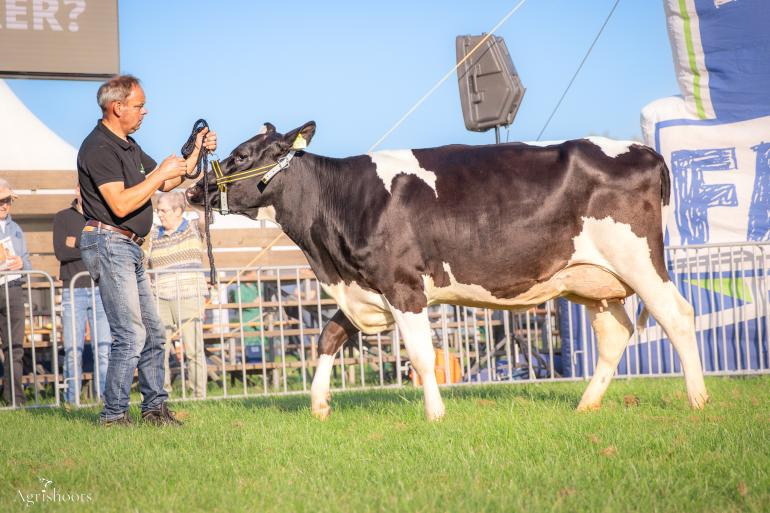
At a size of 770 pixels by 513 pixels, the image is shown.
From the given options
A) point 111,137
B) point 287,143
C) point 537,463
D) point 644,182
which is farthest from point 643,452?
point 111,137

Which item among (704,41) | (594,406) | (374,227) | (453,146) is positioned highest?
(704,41)

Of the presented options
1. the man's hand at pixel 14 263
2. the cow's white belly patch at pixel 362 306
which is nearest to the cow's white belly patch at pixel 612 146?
the cow's white belly patch at pixel 362 306

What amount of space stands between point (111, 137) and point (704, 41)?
7021 millimetres

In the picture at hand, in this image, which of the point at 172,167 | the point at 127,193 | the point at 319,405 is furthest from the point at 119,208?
the point at 319,405

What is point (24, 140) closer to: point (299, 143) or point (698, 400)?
point (299, 143)

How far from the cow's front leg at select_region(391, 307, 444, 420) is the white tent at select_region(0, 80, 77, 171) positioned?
9.76m

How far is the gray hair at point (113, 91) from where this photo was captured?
239 inches

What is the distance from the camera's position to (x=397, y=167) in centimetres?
645

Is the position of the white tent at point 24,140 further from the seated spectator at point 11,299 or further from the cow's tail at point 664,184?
the cow's tail at point 664,184

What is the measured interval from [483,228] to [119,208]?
243 cm

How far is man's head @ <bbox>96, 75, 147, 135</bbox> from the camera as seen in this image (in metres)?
6.07

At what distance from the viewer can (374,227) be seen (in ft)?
20.6

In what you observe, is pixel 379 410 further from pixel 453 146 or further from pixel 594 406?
pixel 453 146

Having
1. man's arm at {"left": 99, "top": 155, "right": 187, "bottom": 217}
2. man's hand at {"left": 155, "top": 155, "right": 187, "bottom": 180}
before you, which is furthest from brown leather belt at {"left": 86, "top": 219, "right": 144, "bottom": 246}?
man's hand at {"left": 155, "top": 155, "right": 187, "bottom": 180}
